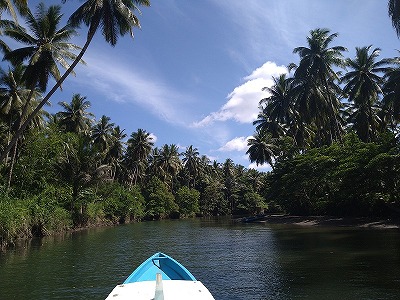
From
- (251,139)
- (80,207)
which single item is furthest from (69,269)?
(251,139)

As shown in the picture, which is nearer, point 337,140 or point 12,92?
point 12,92

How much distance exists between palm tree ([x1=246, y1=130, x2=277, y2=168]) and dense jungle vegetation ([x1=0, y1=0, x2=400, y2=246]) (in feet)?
0.62

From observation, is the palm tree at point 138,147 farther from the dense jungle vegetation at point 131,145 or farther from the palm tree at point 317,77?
the palm tree at point 317,77

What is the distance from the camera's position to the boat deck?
21.5ft

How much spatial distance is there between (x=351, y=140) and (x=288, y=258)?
23.8 metres

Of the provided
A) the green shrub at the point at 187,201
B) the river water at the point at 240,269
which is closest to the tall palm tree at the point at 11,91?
the river water at the point at 240,269

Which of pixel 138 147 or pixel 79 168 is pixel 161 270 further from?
pixel 138 147

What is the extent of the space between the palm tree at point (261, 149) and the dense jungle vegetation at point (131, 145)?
7.4 inches

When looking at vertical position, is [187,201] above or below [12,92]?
below

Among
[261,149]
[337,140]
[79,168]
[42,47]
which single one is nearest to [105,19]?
[42,47]

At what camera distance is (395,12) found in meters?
21.0

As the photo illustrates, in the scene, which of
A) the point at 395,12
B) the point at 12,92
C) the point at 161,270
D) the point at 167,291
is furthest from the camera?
the point at 12,92

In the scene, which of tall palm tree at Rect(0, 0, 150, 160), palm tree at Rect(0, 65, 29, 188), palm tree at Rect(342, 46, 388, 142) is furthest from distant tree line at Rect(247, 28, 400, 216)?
palm tree at Rect(0, 65, 29, 188)

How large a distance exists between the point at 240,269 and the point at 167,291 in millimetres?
9151
